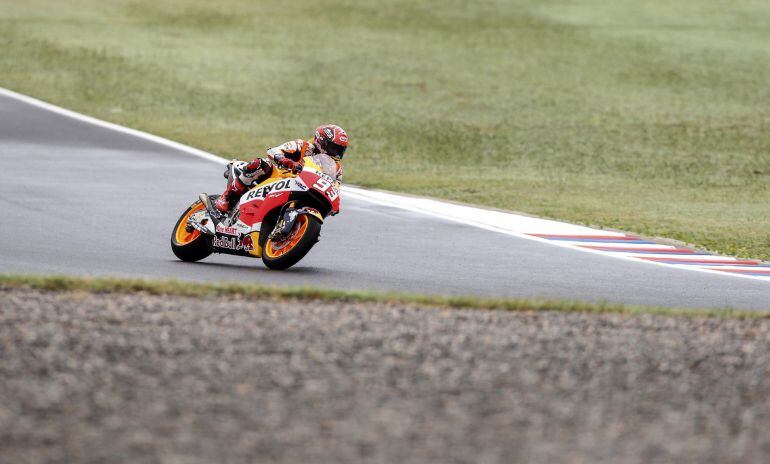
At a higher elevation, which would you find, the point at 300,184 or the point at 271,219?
the point at 300,184

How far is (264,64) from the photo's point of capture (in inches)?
1387

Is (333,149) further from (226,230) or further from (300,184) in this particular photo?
(226,230)

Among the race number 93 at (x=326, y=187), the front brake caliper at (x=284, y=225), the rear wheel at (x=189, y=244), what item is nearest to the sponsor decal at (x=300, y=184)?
the race number 93 at (x=326, y=187)

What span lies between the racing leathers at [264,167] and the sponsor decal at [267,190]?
15 centimetres

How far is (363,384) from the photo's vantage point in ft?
25.9

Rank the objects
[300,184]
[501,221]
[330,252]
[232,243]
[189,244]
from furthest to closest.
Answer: [501,221] → [330,252] → [189,244] → [232,243] → [300,184]

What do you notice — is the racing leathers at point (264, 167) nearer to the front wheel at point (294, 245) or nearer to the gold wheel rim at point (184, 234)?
the gold wheel rim at point (184, 234)

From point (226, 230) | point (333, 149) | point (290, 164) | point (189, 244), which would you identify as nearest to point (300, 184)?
point (290, 164)

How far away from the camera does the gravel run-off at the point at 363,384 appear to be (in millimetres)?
6711

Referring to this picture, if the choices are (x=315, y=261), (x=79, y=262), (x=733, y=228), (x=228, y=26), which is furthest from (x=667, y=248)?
(x=228, y=26)

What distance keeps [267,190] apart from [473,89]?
20323 mm

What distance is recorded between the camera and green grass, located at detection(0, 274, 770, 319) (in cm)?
1066

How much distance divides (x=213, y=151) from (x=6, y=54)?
11550 mm

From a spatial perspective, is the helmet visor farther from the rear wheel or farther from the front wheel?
the rear wheel
